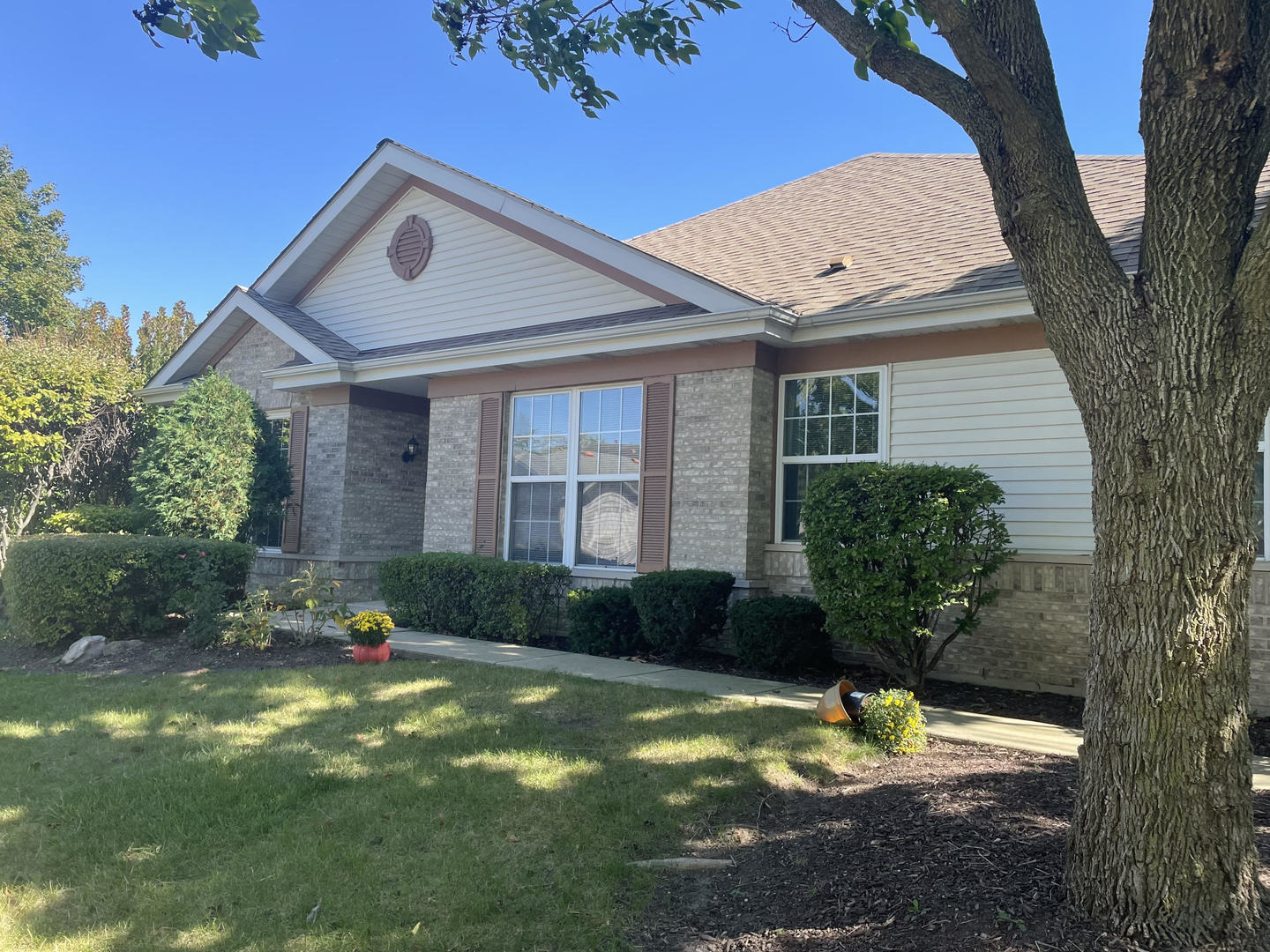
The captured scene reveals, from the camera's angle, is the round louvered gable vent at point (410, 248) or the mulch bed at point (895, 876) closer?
the mulch bed at point (895, 876)

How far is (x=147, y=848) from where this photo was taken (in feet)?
13.8

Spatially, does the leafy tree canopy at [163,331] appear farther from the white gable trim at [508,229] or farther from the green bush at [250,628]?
the green bush at [250,628]

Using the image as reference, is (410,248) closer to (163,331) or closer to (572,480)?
(572,480)

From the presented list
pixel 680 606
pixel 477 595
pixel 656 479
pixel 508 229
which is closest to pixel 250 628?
pixel 477 595

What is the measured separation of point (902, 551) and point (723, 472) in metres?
2.94

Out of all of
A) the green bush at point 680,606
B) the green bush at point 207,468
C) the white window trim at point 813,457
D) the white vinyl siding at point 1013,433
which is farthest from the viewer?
the green bush at point 207,468

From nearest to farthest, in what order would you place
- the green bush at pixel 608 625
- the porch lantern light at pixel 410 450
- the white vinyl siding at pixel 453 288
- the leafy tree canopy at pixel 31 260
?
the green bush at pixel 608 625, the white vinyl siding at pixel 453 288, the porch lantern light at pixel 410 450, the leafy tree canopy at pixel 31 260

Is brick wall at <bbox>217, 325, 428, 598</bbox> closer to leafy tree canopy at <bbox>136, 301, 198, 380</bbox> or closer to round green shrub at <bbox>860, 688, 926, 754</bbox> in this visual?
round green shrub at <bbox>860, 688, 926, 754</bbox>

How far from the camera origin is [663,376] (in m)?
10.4

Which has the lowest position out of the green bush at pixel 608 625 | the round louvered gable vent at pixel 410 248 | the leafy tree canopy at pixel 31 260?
the green bush at pixel 608 625

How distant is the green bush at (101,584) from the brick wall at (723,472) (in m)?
5.09

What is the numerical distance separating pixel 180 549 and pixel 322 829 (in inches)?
264

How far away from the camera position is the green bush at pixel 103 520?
1377 centimetres

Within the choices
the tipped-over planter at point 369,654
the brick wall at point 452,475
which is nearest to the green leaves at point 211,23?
the tipped-over planter at point 369,654
